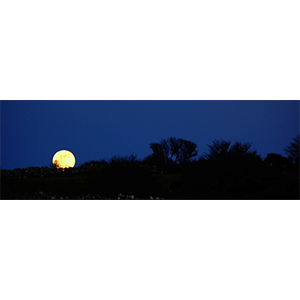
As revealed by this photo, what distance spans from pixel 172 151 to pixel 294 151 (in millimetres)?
2852

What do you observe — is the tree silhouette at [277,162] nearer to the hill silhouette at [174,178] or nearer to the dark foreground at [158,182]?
the hill silhouette at [174,178]

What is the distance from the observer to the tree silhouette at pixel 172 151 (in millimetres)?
6137

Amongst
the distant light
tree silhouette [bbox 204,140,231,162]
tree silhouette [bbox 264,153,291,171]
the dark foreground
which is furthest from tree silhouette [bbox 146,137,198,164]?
the distant light

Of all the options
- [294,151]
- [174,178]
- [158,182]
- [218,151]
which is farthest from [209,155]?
[294,151]

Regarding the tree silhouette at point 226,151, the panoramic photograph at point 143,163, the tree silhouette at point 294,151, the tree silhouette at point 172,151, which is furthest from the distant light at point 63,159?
the tree silhouette at point 294,151

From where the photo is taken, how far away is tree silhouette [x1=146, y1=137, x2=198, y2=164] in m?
6.14

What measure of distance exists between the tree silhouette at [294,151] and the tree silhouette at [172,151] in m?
2.14

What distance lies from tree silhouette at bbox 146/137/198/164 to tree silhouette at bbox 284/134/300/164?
7.03 ft

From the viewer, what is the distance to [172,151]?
6.45 m

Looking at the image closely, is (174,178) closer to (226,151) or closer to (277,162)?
(226,151)

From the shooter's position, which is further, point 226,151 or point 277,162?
point 277,162

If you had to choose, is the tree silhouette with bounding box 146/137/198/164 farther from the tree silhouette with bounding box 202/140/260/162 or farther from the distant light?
the distant light

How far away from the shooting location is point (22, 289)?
1775 millimetres
